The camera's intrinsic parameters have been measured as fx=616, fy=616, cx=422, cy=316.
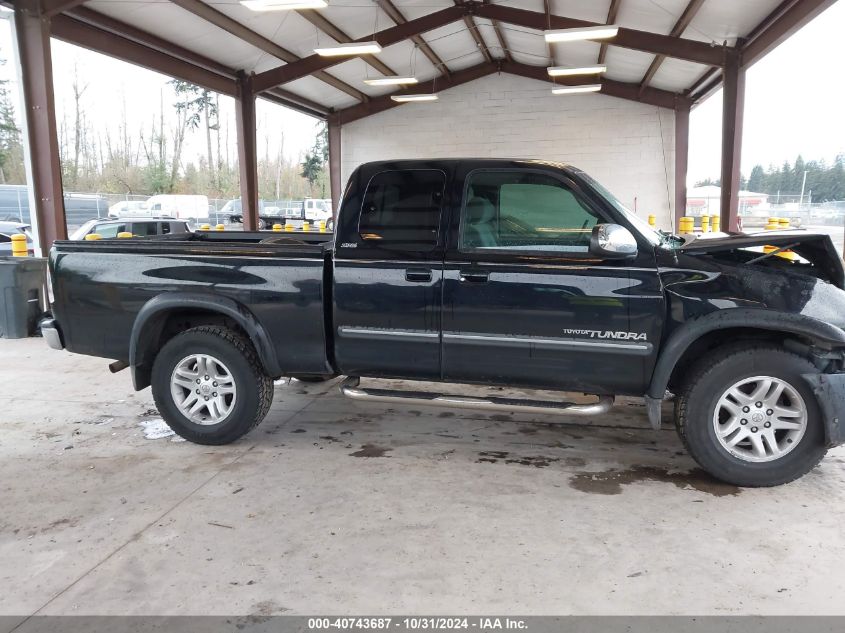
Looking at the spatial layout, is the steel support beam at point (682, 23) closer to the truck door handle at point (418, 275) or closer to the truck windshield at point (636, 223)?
the truck windshield at point (636, 223)

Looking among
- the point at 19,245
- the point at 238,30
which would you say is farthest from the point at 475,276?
the point at 238,30

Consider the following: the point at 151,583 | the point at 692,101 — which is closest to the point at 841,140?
the point at 692,101

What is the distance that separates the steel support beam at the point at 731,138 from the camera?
1330cm

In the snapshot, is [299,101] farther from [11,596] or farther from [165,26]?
[11,596]

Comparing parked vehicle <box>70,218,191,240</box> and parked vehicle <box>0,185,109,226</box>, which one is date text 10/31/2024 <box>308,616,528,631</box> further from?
parked vehicle <box>0,185,109,226</box>

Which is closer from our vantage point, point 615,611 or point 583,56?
point 615,611

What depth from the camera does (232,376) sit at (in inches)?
166

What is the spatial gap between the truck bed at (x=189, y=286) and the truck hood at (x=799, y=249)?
2.37 meters

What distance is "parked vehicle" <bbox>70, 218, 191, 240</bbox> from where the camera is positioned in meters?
12.3

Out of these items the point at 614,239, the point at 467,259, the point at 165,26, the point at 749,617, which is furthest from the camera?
the point at 165,26

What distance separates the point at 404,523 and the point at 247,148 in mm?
14241

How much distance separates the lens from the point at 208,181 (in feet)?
138

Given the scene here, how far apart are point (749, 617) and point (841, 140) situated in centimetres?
2042

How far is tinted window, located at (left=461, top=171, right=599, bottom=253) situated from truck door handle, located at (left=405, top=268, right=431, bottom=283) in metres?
0.30
